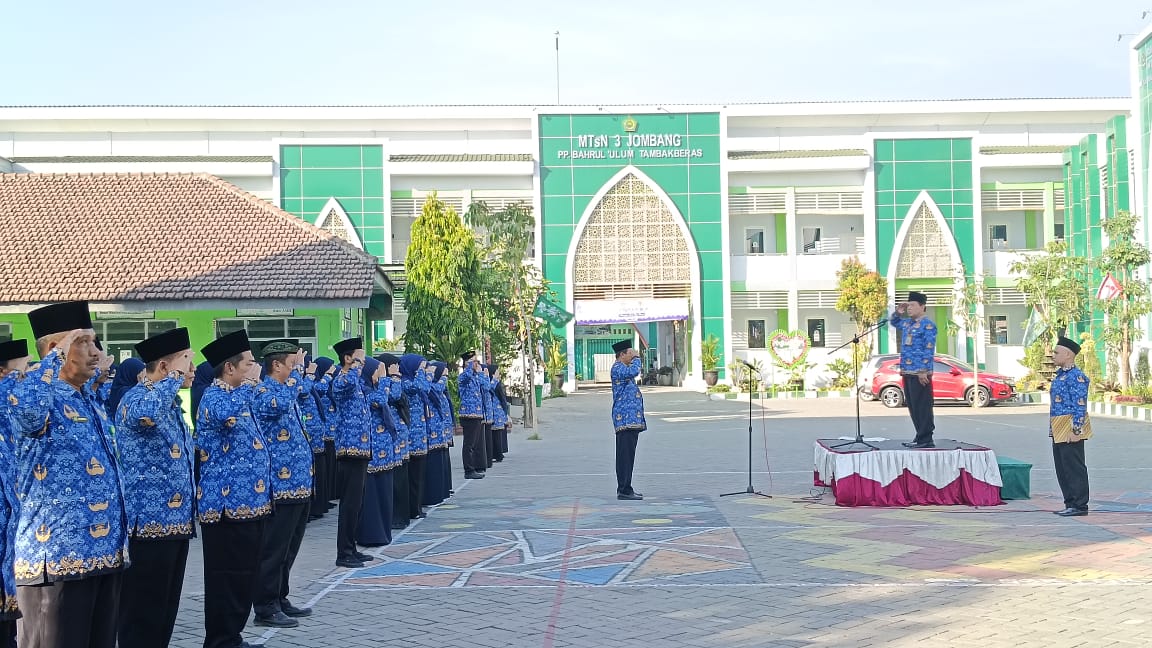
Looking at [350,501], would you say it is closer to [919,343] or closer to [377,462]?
[377,462]

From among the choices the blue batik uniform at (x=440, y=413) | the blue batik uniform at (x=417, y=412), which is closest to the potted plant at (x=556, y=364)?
the blue batik uniform at (x=440, y=413)

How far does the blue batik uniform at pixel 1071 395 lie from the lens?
427 inches

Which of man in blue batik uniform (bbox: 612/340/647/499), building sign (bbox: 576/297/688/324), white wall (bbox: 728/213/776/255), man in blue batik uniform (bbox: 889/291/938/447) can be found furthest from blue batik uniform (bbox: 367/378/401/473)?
white wall (bbox: 728/213/776/255)

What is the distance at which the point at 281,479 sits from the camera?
22.1 feet

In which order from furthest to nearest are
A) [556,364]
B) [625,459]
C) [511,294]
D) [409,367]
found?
[556,364], [511,294], [625,459], [409,367]

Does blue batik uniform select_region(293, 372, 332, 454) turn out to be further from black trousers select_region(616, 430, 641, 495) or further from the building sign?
the building sign

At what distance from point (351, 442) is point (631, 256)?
35.1 meters

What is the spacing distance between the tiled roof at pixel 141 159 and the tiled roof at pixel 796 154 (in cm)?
1749

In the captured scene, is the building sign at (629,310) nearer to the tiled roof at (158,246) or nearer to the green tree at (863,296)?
the green tree at (863,296)

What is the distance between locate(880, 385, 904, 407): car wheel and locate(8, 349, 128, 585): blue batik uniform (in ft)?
87.4

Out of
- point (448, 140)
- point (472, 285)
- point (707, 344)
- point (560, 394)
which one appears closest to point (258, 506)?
point (472, 285)

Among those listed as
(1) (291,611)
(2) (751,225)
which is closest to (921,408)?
(1) (291,611)

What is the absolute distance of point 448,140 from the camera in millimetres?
46125

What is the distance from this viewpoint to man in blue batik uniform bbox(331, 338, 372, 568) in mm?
8445
